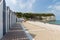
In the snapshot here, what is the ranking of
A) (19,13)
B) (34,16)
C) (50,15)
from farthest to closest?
(50,15)
(34,16)
(19,13)

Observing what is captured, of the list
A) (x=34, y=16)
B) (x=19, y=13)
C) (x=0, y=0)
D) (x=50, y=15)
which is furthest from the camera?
(x=50, y=15)

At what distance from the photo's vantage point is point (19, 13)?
368 ft

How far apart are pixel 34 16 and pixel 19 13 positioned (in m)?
15.8

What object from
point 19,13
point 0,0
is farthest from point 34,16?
point 0,0

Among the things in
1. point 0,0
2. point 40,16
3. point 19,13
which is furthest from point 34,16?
point 0,0

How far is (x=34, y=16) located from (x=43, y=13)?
52.4 feet

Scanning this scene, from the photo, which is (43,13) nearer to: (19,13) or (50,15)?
(50,15)

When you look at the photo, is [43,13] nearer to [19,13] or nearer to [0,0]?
[19,13]

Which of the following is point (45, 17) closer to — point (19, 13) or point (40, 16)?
point (40, 16)

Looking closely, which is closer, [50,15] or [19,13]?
[19,13]

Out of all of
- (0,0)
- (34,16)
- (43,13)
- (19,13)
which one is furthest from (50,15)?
(0,0)

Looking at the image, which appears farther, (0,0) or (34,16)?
(34,16)

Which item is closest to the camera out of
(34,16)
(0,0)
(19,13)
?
(0,0)

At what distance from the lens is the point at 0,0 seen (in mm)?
10719
